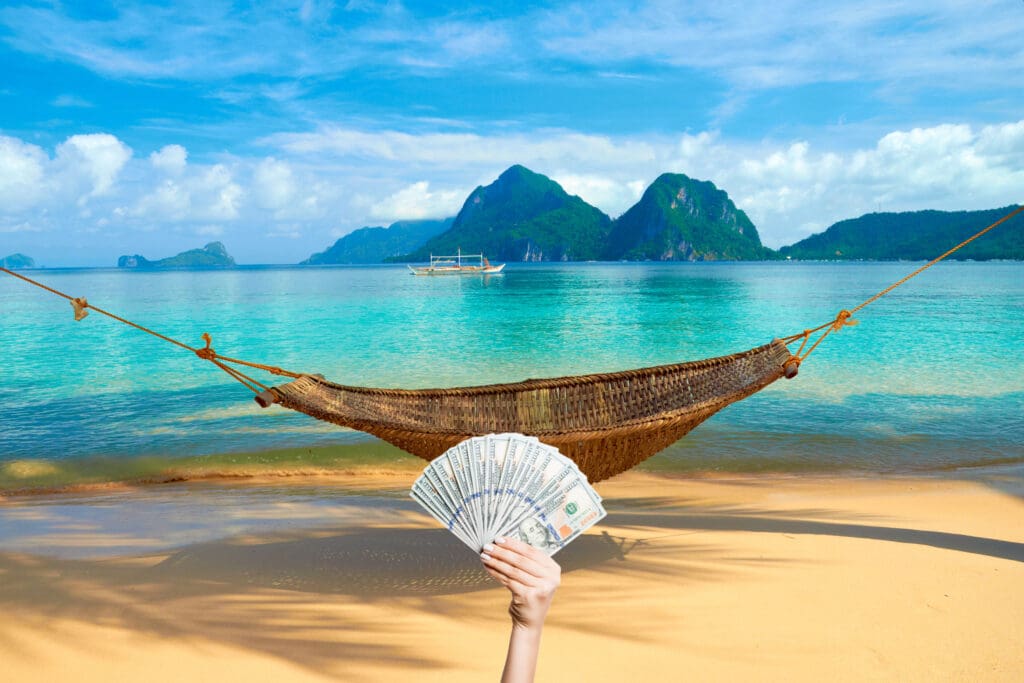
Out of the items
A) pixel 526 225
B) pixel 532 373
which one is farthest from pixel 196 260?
pixel 532 373

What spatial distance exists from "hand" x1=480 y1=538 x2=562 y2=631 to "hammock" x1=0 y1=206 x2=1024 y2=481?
1817mm

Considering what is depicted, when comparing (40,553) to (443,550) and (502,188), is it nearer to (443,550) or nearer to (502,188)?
(443,550)

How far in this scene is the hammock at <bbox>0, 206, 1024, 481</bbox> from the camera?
2.69 m

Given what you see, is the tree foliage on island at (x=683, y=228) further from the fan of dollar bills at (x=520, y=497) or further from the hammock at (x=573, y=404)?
the fan of dollar bills at (x=520, y=497)

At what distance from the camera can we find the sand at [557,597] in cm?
218

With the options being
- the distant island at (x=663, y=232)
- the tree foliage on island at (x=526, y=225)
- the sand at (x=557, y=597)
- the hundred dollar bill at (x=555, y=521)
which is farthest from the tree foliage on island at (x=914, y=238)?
the hundred dollar bill at (x=555, y=521)

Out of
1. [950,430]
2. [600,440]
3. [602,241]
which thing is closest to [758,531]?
[600,440]

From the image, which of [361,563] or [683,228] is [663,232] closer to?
[683,228]

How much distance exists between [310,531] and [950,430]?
587cm

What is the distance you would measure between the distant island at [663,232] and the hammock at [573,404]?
83155 millimetres

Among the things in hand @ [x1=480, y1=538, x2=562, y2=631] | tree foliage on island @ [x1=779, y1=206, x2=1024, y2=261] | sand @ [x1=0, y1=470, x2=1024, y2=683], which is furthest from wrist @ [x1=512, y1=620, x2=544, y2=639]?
tree foliage on island @ [x1=779, y1=206, x2=1024, y2=261]

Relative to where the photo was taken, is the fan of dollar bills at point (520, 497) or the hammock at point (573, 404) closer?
the fan of dollar bills at point (520, 497)

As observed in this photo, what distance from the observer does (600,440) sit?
2.68m

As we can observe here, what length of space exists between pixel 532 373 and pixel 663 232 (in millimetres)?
97859
